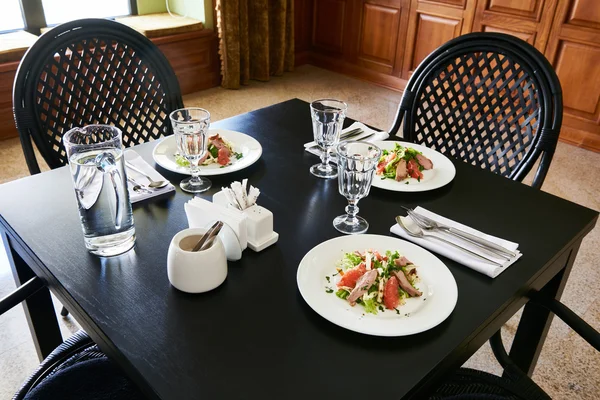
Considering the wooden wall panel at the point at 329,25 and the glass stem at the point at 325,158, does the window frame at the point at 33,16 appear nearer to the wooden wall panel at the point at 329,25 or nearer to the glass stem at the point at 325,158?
the wooden wall panel at the point at 329,25

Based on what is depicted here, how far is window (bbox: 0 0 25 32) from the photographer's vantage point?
3322 millimetres

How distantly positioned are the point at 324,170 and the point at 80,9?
309 cm

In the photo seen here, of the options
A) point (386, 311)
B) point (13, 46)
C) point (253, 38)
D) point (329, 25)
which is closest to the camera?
point (386, 311)

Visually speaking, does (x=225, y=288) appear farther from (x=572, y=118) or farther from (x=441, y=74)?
(x=572, y=118)

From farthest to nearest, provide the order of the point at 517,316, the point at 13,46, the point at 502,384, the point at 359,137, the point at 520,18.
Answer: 1. the point at 520,18
2. the point at 13,46
3. the point at 517,316
4. the point at 359,137
5. the point at 502,384

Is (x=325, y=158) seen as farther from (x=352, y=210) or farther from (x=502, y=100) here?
(x=502, y=100)

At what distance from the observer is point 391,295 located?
88 centimetres

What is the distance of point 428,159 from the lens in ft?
4.42

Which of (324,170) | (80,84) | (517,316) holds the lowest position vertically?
(517,316)

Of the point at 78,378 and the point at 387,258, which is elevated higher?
the point at 387,258

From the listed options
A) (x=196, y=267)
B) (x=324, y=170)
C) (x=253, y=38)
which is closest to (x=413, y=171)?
(x=324, y=170)

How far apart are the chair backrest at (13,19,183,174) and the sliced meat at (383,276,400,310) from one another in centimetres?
98

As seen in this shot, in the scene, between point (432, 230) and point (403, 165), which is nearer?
point (432, 230)

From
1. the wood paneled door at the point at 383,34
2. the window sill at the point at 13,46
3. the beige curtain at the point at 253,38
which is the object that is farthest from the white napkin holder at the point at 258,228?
the wood paneled door at the point at 383,34
